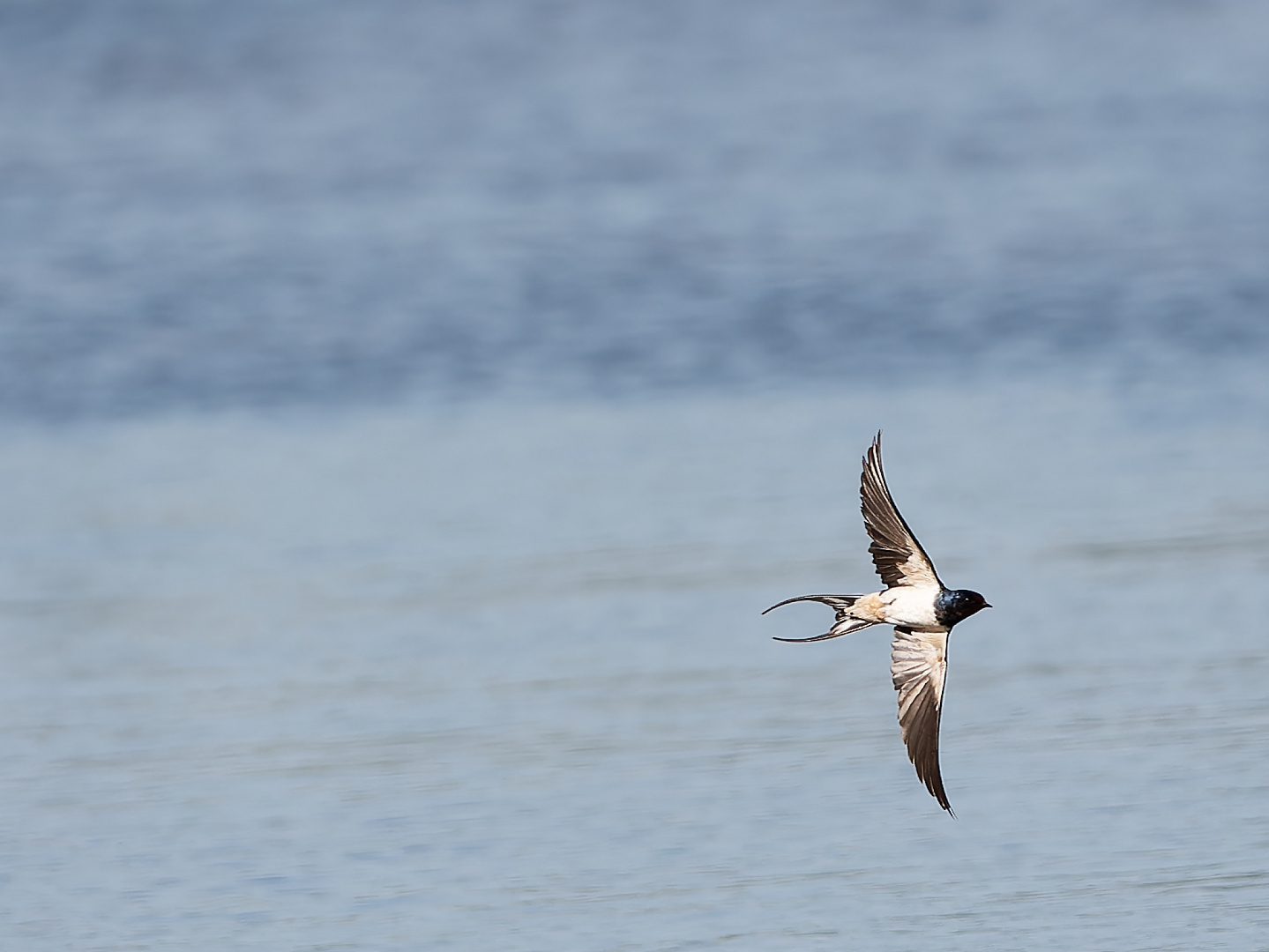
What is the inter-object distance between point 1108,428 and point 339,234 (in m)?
6.36

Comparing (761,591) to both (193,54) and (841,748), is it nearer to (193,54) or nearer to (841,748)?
(841,748)

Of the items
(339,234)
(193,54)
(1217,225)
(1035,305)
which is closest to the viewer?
(1035,305)

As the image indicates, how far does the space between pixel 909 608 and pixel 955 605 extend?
13 cm

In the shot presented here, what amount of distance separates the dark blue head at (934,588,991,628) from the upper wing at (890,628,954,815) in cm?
16

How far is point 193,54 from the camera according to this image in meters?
18.5

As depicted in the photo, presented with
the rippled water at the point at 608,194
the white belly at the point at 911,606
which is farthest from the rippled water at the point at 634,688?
the rippled water at the point at 608,194

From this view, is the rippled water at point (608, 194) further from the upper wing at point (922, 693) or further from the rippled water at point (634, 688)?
the upper wing at point (922, 693)

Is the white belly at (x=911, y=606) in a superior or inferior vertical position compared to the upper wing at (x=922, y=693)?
superior

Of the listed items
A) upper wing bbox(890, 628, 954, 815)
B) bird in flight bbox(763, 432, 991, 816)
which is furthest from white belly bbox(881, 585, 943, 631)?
upper wing bbox(890, 628, 954, 815)

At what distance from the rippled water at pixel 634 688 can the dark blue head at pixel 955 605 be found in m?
0.67

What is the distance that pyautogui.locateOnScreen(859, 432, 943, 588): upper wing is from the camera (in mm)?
5691

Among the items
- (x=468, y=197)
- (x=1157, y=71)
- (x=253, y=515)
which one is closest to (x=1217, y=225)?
(x=1157, y=71)

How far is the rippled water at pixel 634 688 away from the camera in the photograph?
5.92m

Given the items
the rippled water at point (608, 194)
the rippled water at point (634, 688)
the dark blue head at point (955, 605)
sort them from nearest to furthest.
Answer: the dark blue head at point (955, 605) → the rippled water at point (634, 688) → the rippled water at point (608, 194)
